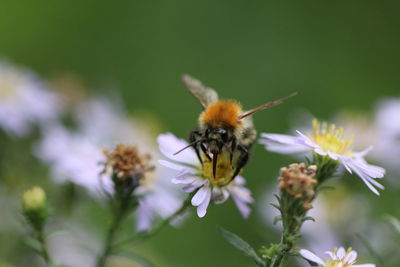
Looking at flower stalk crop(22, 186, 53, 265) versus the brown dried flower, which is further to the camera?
the brown dried flower

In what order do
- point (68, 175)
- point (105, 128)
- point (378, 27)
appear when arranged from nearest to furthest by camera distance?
point (68, 175), point (105, 128), point (378, 27)

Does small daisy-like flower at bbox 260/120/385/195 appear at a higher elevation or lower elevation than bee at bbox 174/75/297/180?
higher

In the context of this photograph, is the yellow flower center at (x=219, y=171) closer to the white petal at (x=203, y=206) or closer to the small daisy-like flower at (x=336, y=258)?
the white petal at (x=203, y=206)

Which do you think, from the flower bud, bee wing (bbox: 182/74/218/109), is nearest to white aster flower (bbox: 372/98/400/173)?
bee wing (bbox: 182/74/218/109)

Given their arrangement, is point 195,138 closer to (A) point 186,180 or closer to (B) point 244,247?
(A) point 186,180

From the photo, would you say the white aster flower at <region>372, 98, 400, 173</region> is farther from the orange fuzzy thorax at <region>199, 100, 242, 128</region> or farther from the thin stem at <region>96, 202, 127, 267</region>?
the thin stem at <region>96, 202, 127, 267</region>

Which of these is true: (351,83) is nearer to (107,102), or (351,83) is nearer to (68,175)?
(107,102)

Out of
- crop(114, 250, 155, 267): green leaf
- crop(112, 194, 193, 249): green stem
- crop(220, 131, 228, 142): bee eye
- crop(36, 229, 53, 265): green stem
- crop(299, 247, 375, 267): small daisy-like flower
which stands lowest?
crop(36, 229, 53, 265): green stem

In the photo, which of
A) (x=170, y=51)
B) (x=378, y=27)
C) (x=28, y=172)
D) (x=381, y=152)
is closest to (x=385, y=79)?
(x=378, y=27)
